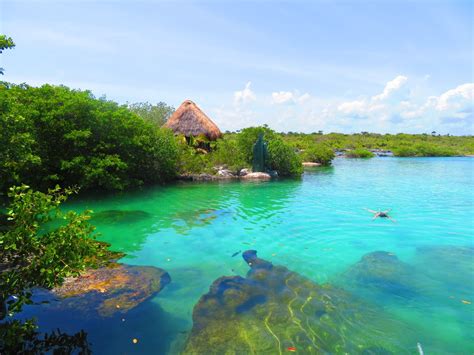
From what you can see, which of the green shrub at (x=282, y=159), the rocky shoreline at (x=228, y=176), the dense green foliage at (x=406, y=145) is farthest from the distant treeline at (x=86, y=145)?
the dense green foliage at (x=406, y=145)

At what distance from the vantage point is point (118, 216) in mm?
12938

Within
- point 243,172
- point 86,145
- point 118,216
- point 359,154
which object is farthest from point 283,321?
point 359,154

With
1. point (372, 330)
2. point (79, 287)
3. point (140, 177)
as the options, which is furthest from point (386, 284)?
point (140, 177)

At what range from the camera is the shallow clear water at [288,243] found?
5340 millimetres

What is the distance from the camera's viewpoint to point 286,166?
87.7 ft

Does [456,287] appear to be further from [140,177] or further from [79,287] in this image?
[140,177]

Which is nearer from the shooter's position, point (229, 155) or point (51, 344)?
point (51, 344)

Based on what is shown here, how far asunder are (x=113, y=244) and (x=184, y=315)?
188 inches

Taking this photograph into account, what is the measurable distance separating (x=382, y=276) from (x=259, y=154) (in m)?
18.6

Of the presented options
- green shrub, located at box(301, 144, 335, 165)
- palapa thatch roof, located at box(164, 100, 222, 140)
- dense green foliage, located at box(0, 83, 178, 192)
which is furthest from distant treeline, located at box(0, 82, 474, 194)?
green shrub, located at box(301, 144, 335, 165)

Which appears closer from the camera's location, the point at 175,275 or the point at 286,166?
the point at 175,275

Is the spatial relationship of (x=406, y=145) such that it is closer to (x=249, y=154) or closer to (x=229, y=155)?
(x=249, y=154)

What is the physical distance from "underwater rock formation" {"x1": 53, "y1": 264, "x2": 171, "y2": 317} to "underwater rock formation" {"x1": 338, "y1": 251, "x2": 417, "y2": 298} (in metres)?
4.28

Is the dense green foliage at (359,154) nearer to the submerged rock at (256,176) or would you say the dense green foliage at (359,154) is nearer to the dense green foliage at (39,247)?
the submerged rock at (256,176)
